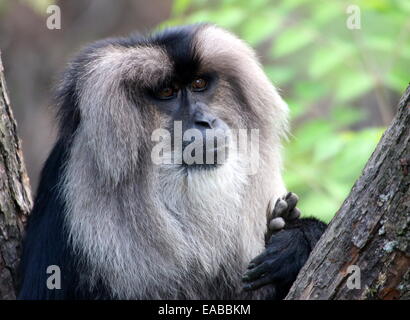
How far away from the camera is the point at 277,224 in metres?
4.22

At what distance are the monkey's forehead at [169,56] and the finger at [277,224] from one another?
105 centimetres

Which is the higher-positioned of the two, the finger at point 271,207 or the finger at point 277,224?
the finger at point 271,207

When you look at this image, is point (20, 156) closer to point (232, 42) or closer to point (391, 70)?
point (232, 42)

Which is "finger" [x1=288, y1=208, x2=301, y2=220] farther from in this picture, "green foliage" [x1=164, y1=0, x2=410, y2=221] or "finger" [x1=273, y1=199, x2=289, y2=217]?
"green foliage" [x1=164, y1=0, x2=410, y2=221]

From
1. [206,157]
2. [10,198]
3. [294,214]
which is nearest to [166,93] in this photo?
[206,157]

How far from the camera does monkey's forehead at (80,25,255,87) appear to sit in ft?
13.8

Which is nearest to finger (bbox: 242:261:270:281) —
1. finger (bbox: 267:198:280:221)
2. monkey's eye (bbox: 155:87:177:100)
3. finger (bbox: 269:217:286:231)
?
finger (bbox: 269:217:286:231)

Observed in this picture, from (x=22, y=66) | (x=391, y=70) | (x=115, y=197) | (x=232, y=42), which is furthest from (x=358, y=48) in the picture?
(x=22, y=66)

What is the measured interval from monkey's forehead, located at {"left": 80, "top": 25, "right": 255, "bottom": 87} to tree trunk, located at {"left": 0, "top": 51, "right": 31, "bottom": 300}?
65cm

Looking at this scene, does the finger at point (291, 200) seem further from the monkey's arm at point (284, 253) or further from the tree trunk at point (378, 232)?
the tree trunk at point (378, 232)

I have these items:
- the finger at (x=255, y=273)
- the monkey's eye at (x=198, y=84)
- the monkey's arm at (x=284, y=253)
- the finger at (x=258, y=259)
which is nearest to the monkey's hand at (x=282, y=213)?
the monkey's arm at (x=284, y=253)

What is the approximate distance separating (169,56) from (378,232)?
1.94m

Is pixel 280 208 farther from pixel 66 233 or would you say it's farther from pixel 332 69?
pixel 332 69

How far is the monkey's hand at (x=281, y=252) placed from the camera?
4020mm
